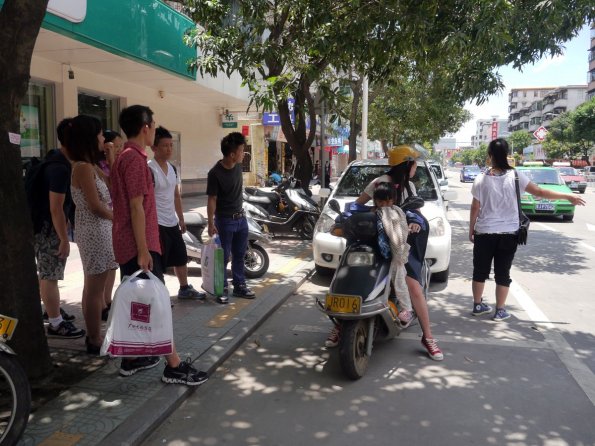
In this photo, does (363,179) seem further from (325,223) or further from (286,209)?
(286,209)

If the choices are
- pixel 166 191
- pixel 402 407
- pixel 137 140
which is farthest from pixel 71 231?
pixel 402 407

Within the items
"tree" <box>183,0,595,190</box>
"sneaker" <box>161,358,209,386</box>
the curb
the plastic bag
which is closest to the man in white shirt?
the plastic bag

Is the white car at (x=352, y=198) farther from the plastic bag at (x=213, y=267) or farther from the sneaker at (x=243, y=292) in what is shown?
the plastic bag at (x=213, y=267)

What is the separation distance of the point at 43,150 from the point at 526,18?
353 inches

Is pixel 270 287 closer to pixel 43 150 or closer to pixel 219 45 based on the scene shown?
pixel 219 45

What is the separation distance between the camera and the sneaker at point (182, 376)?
3.52 meters

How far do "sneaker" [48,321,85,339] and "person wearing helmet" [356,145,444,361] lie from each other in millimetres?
2836

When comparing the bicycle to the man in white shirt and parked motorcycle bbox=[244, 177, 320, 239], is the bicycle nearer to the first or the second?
the man in white shirt

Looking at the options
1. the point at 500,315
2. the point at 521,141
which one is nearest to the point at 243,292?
the point at 500,315

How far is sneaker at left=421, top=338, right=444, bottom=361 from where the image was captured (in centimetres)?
420

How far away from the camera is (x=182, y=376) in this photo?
11.6 feet

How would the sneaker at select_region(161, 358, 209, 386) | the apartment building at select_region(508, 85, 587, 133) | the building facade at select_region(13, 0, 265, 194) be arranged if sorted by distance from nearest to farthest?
1. the sneaker at select_region(161, 358, 209, 386)
2. the building facade at select_region(13, 0, 265, 194)
3. the apartment building at select_region(508, 85, 587, 133)

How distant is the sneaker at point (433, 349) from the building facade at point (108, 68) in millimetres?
6202

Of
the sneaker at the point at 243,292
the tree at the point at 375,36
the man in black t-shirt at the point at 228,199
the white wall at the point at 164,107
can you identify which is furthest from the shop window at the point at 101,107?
the sneaker at the point at 243,292
